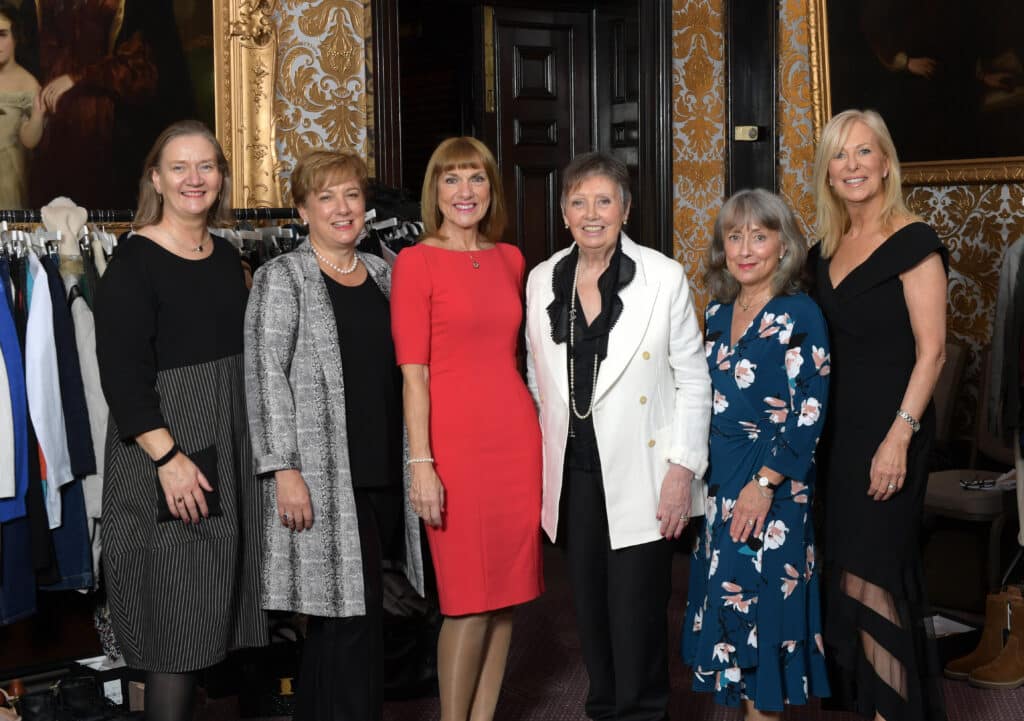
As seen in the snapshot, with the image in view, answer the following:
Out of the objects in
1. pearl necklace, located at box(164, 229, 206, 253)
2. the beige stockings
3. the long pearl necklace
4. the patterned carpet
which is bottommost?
the patterned carpet

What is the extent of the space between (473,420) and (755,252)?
2.58 feet

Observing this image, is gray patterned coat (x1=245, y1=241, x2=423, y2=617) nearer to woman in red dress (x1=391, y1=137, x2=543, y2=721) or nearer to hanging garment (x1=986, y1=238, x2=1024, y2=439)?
woman in red dress (x1=391, y1=137, x2=543, y2=721)

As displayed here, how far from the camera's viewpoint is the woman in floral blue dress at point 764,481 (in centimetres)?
265

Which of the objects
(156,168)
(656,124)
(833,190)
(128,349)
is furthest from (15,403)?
(656,124)

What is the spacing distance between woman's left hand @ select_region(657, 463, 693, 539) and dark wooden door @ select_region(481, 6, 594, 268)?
3610 mm

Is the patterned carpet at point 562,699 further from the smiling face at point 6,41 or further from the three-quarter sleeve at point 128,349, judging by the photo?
the smiling face at point 6,41

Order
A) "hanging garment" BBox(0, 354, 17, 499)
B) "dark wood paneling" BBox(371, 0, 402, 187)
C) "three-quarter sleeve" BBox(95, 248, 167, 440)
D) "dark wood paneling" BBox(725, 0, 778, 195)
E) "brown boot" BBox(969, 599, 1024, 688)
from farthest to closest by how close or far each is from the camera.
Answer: "dark wood paneling" BBox(725, 0, 778, 195)
"dark wood paneling" BBox(371, 0, 402, 187)
"brown boot" BBox(969, 599, 1024, 688)
"hanging garment" BBox(0, 354, 17, 499)
"three-quarter sleeve" BBox(95, 248, 167, 440)

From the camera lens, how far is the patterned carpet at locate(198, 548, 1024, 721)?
346 cm

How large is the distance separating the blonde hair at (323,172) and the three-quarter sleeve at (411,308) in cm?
23

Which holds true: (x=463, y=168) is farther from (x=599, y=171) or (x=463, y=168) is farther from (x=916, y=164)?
(x=916, y=164)

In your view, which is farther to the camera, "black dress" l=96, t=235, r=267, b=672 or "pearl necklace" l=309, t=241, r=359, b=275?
→ "pearl necklace" l=309, t=241, r=359, b=275

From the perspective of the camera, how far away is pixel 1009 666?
12.1ft

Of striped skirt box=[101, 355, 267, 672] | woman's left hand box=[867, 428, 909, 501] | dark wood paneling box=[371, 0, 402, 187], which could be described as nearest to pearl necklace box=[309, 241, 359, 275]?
striped skirt box=[101, 355, 267, 672]

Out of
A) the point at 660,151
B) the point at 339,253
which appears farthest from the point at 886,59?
the point at 339,253
